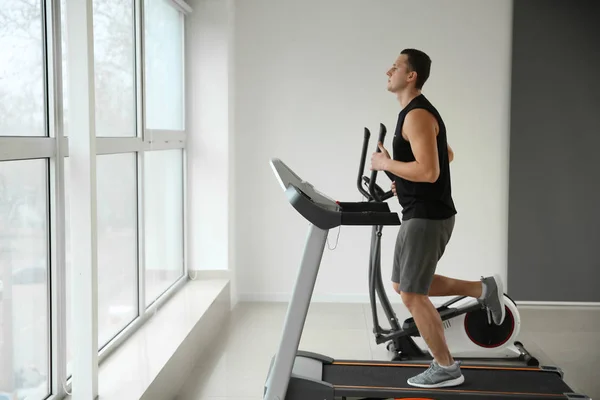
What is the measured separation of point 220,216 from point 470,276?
202 cm

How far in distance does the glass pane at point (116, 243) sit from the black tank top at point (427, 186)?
1410mm

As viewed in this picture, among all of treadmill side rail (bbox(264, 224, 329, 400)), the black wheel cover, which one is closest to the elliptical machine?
the black wheel cover

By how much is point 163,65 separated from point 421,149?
2.25 metres

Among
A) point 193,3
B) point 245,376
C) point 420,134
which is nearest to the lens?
point 420,134

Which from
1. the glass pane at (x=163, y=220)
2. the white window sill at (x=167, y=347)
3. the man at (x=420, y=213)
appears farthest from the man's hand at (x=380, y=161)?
the glass pane at (x=163, y=220)

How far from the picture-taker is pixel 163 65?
4.71m

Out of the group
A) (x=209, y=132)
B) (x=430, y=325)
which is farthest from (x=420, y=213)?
(x=209, y=132)

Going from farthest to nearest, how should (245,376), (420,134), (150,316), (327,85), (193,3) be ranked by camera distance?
1. (327,85)
2. (193,3)
3. (150,316)
4. (245,376)
5. (420,134)

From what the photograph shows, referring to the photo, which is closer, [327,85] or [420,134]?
[420,134]

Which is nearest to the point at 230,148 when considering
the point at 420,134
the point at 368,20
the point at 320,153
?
the point at 320,153

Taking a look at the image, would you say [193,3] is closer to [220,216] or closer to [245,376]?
[220,216]

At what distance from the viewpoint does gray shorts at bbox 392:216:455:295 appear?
127 inches

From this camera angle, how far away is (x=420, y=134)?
10.2 feet

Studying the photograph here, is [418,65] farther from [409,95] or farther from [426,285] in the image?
[426,285]
